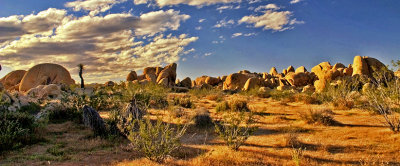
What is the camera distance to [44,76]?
147 feet

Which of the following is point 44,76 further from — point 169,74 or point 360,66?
point 360,66

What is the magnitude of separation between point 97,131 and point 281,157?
20.7ft

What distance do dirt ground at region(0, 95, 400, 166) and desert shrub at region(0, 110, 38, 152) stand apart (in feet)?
1.19

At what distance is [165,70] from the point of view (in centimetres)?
6462

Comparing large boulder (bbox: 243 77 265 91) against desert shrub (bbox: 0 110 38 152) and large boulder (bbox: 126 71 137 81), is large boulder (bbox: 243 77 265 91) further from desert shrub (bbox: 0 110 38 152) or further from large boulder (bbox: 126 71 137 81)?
desert shrub (bbox: 0 110 38 152)

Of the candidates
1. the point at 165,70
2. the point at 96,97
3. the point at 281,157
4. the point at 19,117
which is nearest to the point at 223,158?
the point at 281,157

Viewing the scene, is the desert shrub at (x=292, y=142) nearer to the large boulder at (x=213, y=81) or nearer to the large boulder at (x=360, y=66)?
the large boulder at (x=360, y=66)

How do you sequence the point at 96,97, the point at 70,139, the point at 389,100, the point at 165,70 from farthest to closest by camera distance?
the point at 165,70 → the point at 96,97 → the point at 389,100 → the point at 70,139

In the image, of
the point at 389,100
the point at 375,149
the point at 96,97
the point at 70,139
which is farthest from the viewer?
the point at 96,97

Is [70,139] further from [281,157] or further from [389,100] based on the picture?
[389,100]

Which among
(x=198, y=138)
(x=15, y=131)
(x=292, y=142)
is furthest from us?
(x=198, y=138)

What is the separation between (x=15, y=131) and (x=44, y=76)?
42.9m

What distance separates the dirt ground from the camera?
638 cm

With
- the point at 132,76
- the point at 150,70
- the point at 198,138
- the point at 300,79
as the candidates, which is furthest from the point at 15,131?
the point at 150,70
